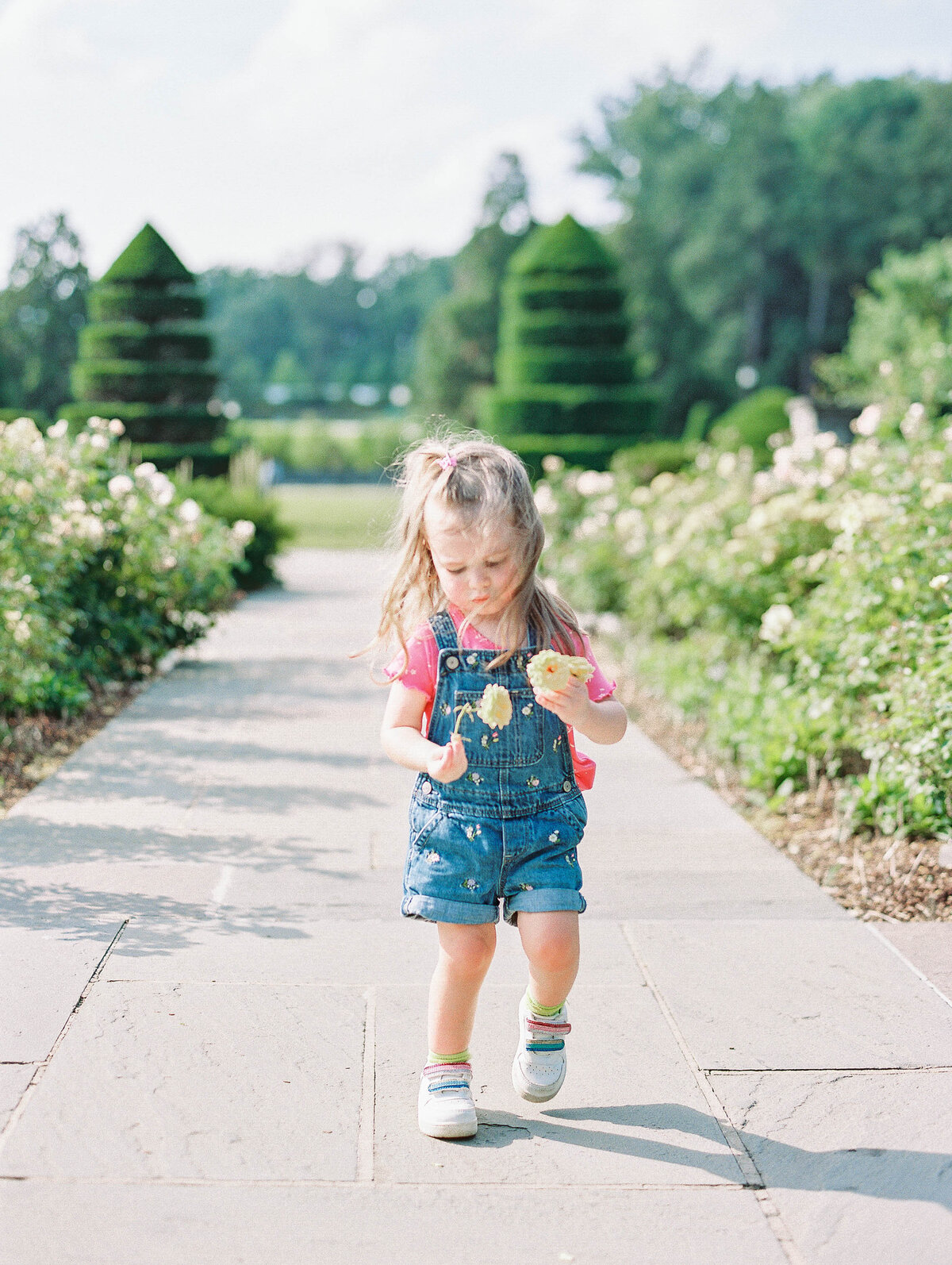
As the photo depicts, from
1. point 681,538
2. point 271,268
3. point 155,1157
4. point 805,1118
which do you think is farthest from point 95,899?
point 271,268

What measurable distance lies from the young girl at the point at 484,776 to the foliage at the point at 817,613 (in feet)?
6.27

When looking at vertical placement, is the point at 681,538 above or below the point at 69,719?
above

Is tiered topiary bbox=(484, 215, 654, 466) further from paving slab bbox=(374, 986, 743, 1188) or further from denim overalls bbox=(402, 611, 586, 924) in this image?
denim overalls bbox=(402, 611, 586, 924)

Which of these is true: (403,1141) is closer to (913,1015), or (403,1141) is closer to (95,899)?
(913,1015)

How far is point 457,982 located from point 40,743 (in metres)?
3.70

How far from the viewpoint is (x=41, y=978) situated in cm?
297

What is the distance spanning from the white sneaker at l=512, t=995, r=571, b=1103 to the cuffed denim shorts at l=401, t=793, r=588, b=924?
0.22 metres

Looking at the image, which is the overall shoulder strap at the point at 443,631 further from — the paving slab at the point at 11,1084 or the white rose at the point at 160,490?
the white rose at the point at 160,490

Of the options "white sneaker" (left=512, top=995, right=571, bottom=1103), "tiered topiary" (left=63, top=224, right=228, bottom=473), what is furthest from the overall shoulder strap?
"tiered topiary" (left=63, top=224, right=228, bottom=473)

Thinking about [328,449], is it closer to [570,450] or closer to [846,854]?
[570,450]

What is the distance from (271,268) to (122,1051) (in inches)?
3698

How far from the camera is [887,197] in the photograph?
45094 millimetres

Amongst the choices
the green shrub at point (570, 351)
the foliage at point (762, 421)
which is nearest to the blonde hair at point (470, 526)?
the foliage at point (762, 421)

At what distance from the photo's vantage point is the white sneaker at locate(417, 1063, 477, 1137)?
235 centimetres
